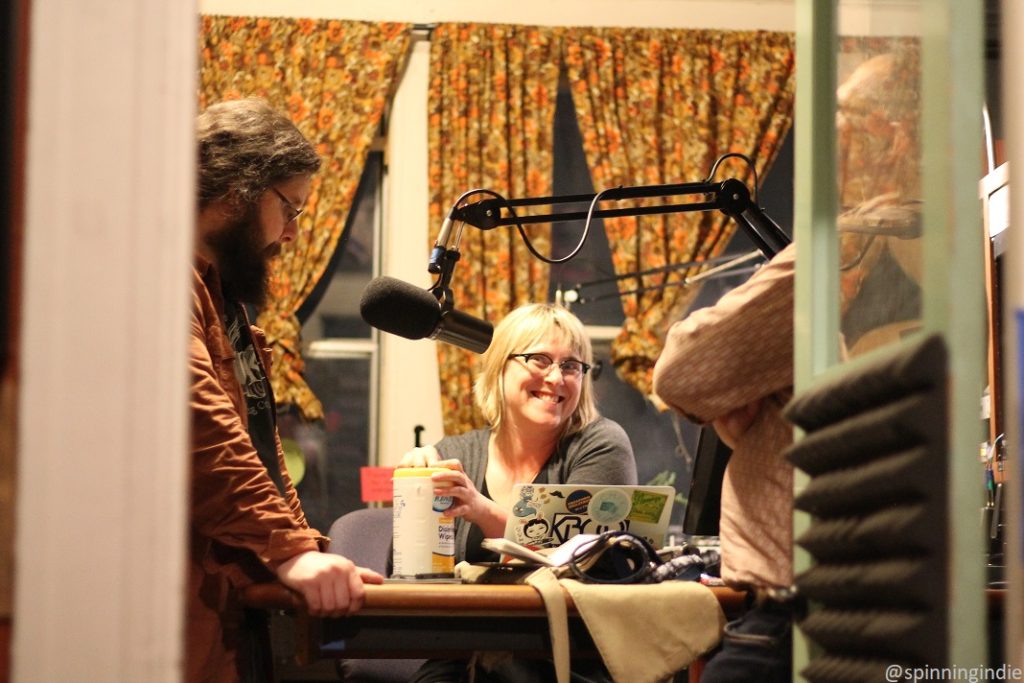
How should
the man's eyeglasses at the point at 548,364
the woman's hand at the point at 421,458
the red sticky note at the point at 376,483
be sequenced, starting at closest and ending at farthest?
1. the woman's hand at the point at 421,458
2. the man's eyeglasses at the point at 548,364
3. the red sticky note at the point at 376,483

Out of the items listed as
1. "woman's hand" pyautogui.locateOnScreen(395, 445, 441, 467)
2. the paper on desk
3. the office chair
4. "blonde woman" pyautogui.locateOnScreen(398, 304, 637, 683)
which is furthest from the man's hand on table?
the office chair

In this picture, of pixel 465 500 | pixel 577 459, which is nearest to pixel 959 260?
pixel 465 500

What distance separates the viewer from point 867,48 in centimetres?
134

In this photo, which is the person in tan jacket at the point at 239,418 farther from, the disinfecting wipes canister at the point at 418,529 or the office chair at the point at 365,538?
the office chair at the point at 365,538

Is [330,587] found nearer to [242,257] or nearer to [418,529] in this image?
[418,529]

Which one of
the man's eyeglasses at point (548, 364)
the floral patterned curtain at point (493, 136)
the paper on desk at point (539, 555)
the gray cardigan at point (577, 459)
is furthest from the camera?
the floral patterned curtain at point (493, 136)

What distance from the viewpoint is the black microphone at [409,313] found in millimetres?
2035

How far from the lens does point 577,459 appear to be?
2797 mm

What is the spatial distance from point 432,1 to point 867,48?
11.3 feet

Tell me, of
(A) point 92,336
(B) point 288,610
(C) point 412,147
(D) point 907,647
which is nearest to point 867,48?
(D) point 907,647

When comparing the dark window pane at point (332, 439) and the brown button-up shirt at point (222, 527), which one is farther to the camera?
the dark window pane at point (332, 439)

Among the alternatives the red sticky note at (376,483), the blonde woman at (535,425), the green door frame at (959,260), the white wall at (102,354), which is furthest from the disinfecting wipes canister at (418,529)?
the red sticky note at (376,483)

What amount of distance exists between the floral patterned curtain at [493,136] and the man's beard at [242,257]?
7.33 feet

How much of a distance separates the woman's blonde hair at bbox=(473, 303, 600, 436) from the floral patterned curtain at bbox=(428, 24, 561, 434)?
51.7 inches
